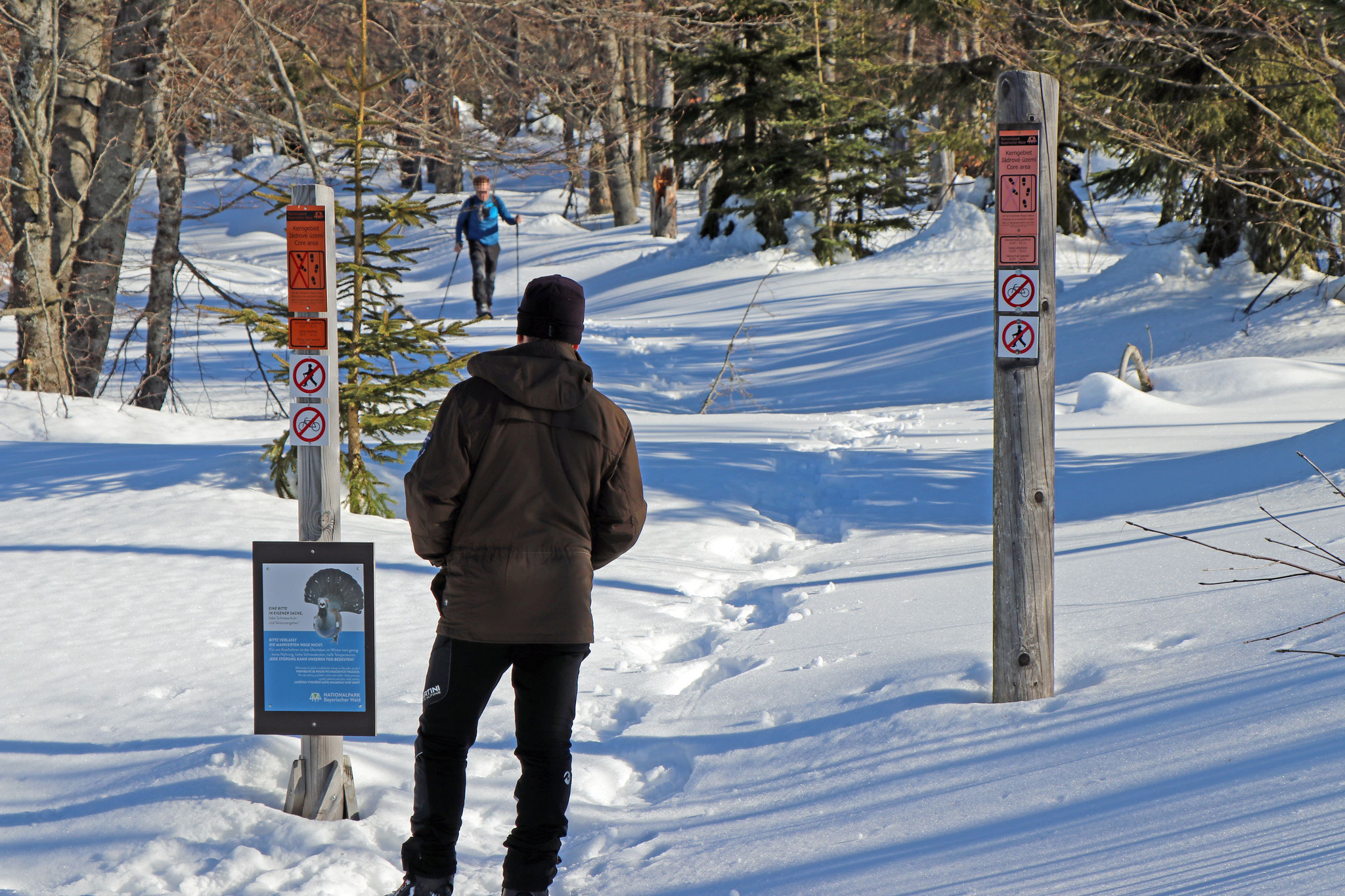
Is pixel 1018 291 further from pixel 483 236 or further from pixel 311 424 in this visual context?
pixel 483 236

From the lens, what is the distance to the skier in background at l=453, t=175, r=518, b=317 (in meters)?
16.6

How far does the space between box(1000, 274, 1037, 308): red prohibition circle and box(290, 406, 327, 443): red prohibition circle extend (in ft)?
7.51

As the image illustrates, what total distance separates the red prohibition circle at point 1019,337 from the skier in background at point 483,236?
42.8ft

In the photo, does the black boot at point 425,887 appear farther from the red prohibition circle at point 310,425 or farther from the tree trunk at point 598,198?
the tree trunk at point 598,198

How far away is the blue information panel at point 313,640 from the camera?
3482 mm

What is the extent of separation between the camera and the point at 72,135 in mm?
10570

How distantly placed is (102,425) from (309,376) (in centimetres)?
701

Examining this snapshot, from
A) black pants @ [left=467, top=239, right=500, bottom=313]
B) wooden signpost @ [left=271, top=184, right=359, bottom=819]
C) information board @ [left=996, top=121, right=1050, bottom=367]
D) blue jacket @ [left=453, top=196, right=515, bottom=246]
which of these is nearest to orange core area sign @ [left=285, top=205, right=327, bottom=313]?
wooden signpost @ [left=271, top=184, right=359, bottom=819]

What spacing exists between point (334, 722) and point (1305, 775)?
8.91 feet

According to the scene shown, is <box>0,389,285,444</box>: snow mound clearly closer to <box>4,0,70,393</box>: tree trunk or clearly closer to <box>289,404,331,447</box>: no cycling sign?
<box>4,0,70,393</box>: tree trunk

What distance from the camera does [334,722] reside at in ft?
11.5

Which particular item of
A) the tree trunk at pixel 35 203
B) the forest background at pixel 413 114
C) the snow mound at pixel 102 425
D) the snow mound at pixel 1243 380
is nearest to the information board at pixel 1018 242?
the forest background at pixel 413 114

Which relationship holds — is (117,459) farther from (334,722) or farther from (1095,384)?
(1095,384)

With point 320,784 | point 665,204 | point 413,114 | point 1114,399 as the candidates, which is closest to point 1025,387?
point 320,784
